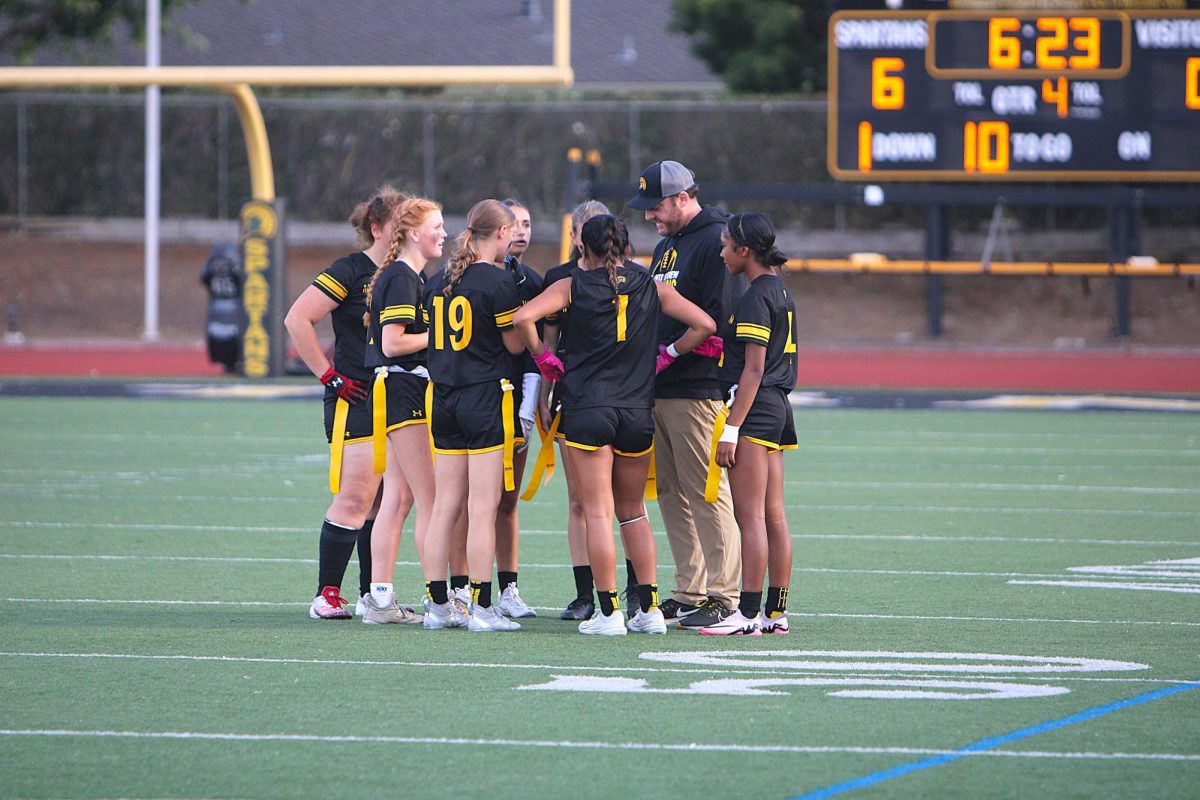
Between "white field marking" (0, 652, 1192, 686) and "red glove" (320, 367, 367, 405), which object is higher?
"red glove" (320, 367, 367, 405)

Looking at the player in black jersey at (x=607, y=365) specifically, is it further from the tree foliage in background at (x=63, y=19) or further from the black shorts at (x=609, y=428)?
the tree foliage in background at (x=63, y=19)

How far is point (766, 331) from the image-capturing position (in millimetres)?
7008

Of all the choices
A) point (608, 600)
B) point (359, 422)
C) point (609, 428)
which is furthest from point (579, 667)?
point (359, 422)

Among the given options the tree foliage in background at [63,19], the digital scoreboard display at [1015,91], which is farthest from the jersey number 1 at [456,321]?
the tree foliage in background at [63,19]

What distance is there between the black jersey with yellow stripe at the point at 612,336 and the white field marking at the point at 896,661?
104 centimetres

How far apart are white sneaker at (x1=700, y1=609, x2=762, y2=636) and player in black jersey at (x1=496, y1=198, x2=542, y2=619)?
0.91m

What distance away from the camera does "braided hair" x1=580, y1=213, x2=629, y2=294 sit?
7025 millimetres

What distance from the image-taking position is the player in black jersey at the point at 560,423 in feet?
23.7

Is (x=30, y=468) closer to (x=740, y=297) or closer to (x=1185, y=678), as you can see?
(x=740, y=297)

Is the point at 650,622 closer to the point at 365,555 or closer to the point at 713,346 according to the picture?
the point at 713,346

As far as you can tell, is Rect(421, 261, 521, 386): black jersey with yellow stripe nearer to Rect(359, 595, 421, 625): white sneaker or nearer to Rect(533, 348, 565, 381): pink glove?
Rect(533, 348, 565, 381): pink glove

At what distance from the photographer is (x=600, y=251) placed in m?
7.05

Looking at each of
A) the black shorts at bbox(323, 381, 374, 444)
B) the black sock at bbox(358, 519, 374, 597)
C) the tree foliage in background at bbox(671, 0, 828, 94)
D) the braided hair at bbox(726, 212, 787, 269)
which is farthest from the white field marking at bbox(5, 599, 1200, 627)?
the tree foliage in background at bbox(671, 0, 828, 94)

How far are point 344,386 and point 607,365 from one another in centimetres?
115
